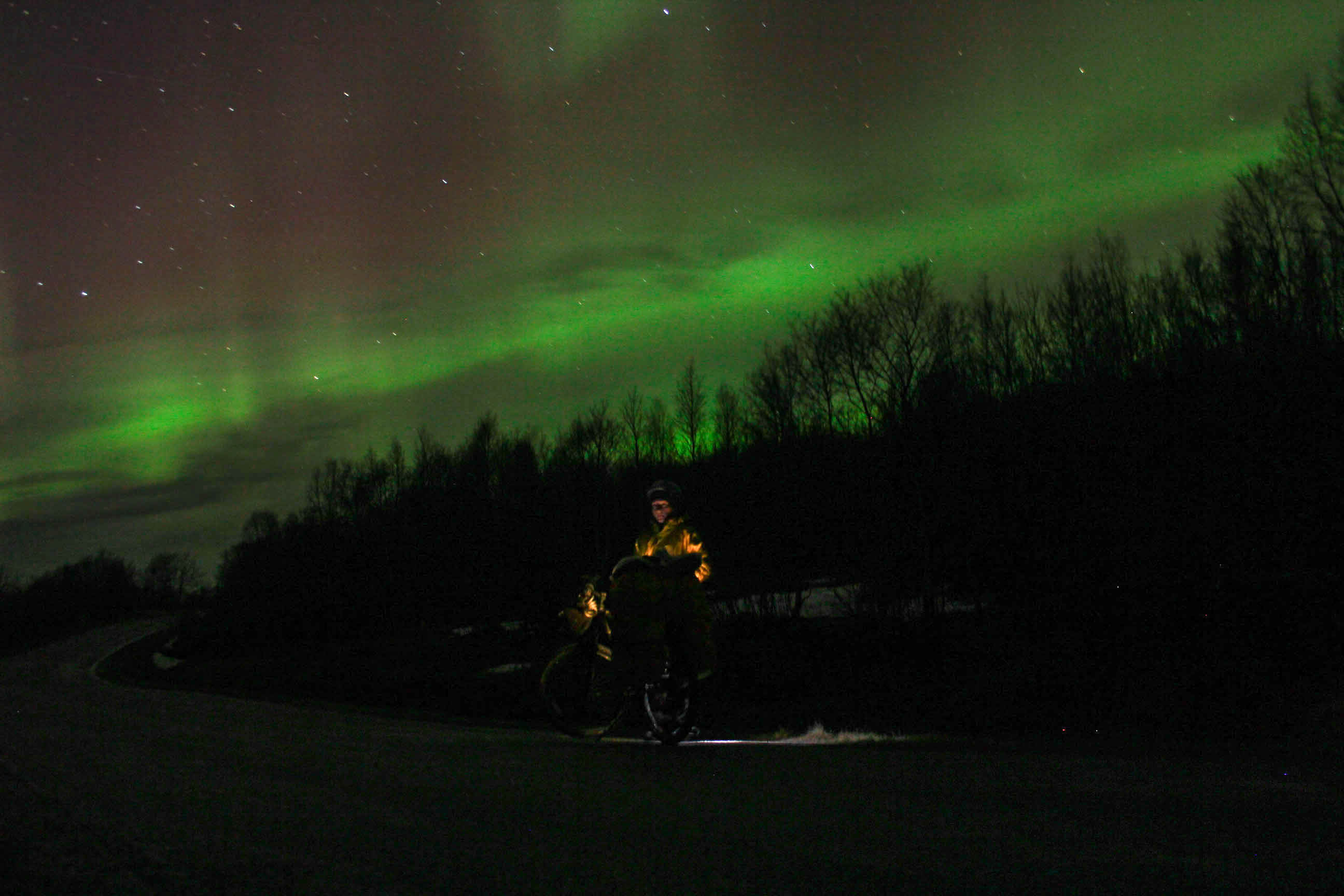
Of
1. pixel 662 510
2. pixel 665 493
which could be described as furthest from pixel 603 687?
pixel 665 493

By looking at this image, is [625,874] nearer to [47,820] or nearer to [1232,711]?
[47,820]

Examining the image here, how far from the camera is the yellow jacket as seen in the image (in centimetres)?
816

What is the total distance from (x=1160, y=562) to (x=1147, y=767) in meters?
25.6

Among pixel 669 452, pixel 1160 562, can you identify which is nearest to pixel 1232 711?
pixel 1160 562

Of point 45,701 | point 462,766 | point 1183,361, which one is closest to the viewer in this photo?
point 462,766

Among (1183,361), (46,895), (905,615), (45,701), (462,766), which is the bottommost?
(905,615)

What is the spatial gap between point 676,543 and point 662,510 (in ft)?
0.93

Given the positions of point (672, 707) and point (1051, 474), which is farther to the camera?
point (1051, 474)

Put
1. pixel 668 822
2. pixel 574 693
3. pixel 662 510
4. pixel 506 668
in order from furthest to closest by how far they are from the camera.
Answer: pixel 506 668, pixel 574 693, pixel 662 510, pixel 668 822

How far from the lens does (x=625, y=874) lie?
341 centimetres

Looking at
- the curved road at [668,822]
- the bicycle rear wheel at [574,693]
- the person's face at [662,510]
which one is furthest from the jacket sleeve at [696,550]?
the curved road at [668,822]

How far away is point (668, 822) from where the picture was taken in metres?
4.33

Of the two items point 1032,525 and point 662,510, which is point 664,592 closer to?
point 662,510

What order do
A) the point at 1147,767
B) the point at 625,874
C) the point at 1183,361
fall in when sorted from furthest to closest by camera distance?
the point at 1183,361 < the point at 1147,767 < the point at 625,874
